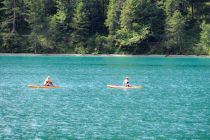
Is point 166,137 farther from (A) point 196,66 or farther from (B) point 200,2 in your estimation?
(B) point 200,2

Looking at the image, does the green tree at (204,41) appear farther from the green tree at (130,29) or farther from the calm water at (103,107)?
the calm water at (103,107)

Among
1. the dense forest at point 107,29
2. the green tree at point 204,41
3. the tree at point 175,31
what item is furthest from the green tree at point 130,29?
the green tree at point 204,41

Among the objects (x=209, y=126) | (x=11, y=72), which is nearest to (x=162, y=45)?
(x=11, y=72)

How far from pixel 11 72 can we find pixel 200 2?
71175mm

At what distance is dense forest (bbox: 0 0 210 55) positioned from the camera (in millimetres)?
134250

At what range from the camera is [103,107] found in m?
51.0

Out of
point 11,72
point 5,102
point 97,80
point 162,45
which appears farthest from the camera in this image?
point 162,45

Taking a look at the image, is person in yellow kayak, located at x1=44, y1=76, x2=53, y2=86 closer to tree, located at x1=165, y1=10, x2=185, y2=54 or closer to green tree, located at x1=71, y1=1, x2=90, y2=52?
green tree, located at x1=71, y1=1, x2=90, y2=52

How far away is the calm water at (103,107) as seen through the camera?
39.3 meters

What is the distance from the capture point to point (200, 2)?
14450 cm

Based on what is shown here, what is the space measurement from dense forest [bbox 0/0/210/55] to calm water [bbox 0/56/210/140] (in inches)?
1792

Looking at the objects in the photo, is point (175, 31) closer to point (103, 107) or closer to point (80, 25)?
point (80, 25)

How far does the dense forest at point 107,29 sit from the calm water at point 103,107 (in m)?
45.5

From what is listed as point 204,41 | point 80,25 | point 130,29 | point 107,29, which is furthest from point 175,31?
point 80,25
